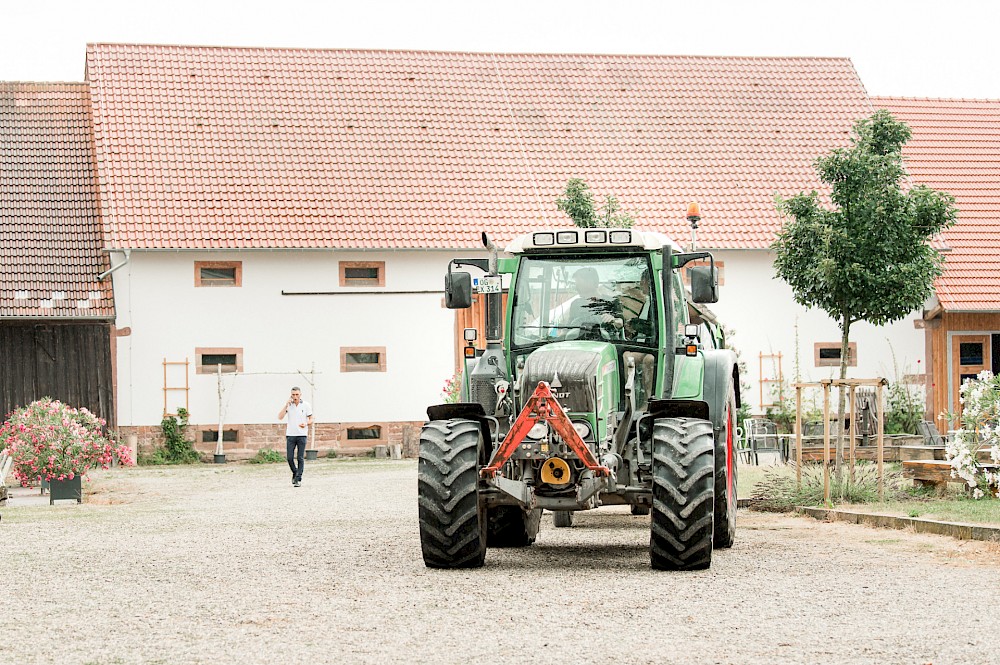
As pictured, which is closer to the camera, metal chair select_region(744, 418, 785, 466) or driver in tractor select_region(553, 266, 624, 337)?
driver in tractor select_region(553, 266, 624, 337)

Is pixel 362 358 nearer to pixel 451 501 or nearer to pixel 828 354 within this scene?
pixel 828 354

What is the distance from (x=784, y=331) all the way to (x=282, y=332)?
34.7 ft

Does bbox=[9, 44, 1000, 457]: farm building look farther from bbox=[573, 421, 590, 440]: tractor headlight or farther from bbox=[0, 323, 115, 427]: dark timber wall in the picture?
bbox=[573, 421, 590, 440]: tractor headlight

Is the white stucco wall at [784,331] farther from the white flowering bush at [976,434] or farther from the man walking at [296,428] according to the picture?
the white flowering bush at [976,434]

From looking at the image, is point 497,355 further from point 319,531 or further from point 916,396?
point 916,396

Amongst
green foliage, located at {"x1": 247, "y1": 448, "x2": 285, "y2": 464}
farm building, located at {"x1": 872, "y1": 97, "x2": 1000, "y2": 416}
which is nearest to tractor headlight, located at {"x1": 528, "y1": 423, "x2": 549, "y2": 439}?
green foliage, located at {"x1": 247, "y1": 448, "x2": 285, "y2": 464}

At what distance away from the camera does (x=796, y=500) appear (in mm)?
16172

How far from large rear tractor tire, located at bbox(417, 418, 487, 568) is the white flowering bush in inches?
239

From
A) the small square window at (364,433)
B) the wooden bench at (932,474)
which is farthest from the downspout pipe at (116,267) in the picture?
the wooden bench at (932,474)

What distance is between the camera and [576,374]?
11.0 meters

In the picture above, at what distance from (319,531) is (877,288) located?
7.10 metres

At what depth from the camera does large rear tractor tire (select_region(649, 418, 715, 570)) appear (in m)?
10.5

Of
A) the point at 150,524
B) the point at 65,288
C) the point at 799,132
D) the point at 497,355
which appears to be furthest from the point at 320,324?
the point at 497,355

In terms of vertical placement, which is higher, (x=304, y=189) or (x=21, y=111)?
(x=21, y=111)
